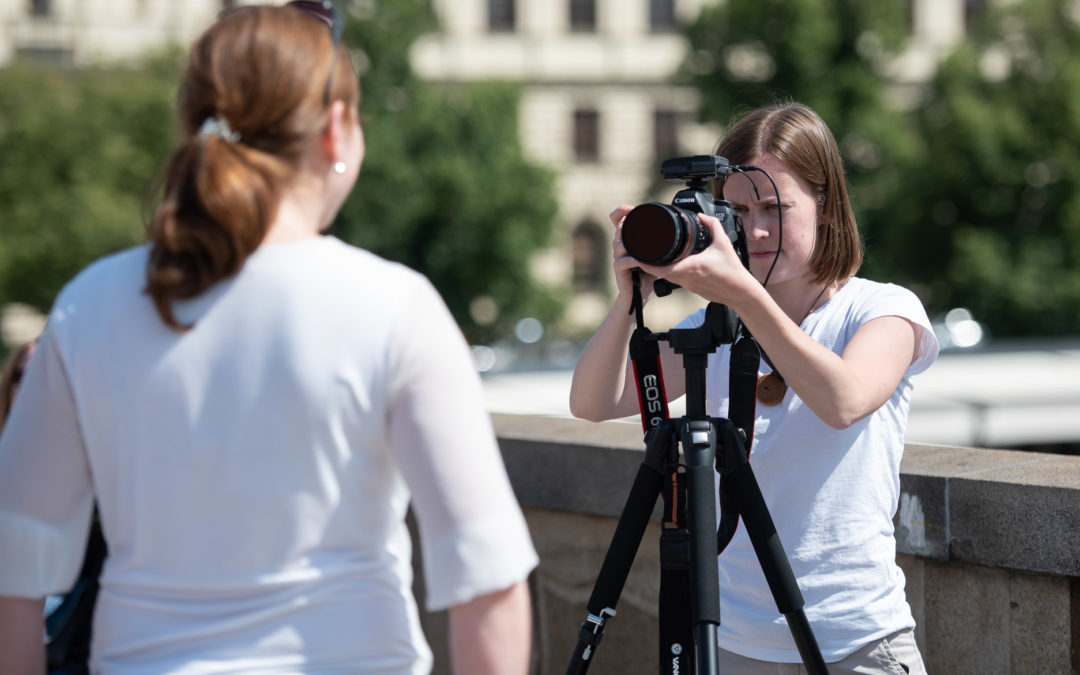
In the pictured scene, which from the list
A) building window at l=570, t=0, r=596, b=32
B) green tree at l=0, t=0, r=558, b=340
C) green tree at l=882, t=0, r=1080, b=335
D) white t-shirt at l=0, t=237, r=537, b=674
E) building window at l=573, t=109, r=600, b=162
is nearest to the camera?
white t-shirt at l=0, t=237, r=537, b=674

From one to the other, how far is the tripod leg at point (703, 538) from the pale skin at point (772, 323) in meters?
0.17

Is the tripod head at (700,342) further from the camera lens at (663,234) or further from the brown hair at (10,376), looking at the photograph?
the brown hair at (10,376)

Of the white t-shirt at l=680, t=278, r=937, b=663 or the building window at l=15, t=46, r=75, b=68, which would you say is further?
the building window at l=15, t=46, r=75, b=68

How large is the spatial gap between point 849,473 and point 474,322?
27.5m

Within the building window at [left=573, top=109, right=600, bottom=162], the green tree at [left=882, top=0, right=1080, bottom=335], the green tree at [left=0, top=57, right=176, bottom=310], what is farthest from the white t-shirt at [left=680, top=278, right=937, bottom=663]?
the building window at [left=573, top=109, right=600, bottom=162]

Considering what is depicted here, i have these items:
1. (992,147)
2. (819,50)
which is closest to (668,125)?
(819,50)

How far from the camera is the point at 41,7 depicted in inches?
1565

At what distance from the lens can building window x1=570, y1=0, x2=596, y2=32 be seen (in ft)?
138

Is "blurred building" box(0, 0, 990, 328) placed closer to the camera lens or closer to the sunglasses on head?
the camera lens

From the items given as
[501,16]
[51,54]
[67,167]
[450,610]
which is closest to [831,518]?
[450,610]

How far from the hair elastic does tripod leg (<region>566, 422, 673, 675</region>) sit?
0.95 meters

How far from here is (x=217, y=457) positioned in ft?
4.49

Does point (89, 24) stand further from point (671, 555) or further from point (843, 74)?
point (671, 555)

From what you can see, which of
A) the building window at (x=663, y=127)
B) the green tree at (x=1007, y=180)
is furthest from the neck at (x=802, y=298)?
the building window at (x=663, y=127)
